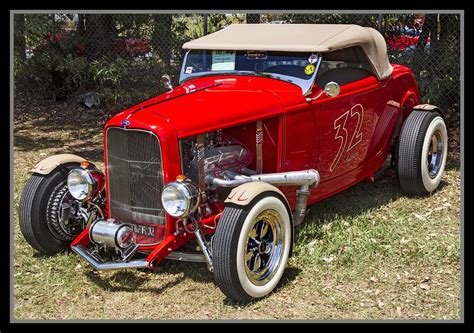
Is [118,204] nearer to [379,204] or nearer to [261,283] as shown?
[261,283]

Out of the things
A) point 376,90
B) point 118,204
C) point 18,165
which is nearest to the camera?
point 118,204

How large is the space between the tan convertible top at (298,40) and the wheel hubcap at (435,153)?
984 mm

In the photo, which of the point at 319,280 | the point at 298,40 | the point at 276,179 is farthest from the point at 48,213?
the point at 298,40

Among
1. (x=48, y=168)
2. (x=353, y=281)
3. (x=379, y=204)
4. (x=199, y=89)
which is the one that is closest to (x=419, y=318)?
(x=353, y=281)

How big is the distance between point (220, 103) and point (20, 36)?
6.86m

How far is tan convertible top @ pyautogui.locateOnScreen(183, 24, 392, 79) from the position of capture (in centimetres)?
554

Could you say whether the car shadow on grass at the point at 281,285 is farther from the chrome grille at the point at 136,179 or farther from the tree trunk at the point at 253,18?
the tree trunk at the point at 253,18

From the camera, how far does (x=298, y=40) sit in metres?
5.63

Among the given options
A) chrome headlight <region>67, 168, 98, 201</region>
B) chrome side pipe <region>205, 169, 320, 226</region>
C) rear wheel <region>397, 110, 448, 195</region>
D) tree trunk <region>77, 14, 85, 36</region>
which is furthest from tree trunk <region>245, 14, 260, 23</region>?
chrome headlight <region>67, 168, 98, 201</region>

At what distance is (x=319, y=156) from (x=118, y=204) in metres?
1.88

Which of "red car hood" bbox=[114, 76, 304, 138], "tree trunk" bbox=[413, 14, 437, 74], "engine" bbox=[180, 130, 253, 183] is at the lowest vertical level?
"engine" bbox=[180, 130, 253, 183]

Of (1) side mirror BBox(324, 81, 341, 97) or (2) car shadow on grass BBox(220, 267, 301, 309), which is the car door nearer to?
(1) side mirror BBox(324, 81, 341, 97)

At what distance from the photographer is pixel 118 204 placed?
4832 mm

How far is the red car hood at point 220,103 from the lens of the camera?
4594 mm
